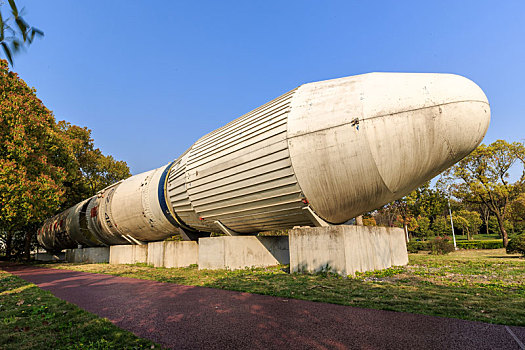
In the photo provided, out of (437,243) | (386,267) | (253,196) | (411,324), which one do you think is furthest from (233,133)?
(437,243)

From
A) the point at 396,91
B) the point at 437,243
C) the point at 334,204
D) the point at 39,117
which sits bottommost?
the point at 437,243

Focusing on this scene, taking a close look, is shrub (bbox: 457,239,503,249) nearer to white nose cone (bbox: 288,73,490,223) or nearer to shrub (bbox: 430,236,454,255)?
shrub (bbox: 430,236,454,255)

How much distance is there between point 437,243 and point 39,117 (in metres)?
→ 25.6

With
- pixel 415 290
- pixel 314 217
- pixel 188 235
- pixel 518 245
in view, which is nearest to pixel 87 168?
pixel 188 235

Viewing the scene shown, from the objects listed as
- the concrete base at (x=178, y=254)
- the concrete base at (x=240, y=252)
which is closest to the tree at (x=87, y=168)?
the concrete base at (x=178, y=254)

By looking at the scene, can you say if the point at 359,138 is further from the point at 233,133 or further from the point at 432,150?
the point at 233,133

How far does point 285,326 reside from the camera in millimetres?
3781

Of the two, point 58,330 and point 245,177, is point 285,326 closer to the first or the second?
point 58,330

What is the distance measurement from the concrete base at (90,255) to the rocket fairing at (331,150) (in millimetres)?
10192

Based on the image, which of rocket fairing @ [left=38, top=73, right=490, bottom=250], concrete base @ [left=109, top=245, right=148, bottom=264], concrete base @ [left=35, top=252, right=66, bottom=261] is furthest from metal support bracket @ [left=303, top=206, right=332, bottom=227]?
concrete base @ [left=35, top=252, right=66, bottom=261]

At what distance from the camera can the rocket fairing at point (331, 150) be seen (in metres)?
6.38

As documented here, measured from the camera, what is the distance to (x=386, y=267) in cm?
914

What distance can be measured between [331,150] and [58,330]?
6.05 m

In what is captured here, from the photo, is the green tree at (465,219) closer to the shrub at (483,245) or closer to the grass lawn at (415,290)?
the shrub at (483,245)
